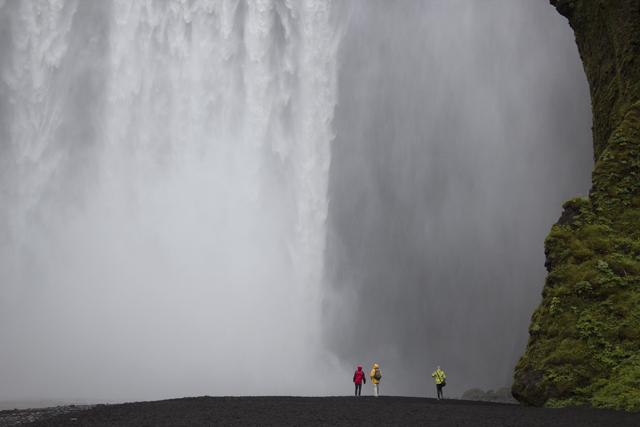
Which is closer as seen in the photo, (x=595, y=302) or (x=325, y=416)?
(x=325, y=416)

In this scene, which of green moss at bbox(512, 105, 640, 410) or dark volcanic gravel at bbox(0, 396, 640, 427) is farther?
green moss at bbox(512, 105, 640, 410)

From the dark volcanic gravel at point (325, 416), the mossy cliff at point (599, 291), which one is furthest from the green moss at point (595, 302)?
the dark volcanic gravel at point (325, 416)

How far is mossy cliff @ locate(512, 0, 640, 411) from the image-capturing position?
50.2 ft

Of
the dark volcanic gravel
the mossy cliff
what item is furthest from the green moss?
the dark volcanic gravel

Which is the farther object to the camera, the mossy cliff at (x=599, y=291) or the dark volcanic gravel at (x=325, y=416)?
the mossy cliff at (x=599, y=291)

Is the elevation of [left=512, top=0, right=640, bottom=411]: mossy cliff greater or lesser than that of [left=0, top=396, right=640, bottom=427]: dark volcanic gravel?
greater

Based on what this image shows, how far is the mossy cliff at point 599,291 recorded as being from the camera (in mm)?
15312

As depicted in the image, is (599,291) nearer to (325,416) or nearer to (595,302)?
(595,302)

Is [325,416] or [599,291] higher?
[599,291]

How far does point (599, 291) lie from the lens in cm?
1711

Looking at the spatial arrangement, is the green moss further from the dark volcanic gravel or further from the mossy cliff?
the dark volcanic gravel

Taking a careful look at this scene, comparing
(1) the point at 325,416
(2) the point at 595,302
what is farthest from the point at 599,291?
(1) the point at 325,416

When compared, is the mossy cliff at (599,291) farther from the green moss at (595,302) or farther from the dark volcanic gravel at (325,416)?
the dark volcanic gravel at (325,416)

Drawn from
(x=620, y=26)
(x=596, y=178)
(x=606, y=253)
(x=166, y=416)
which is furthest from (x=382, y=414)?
(x=620, y=26)
